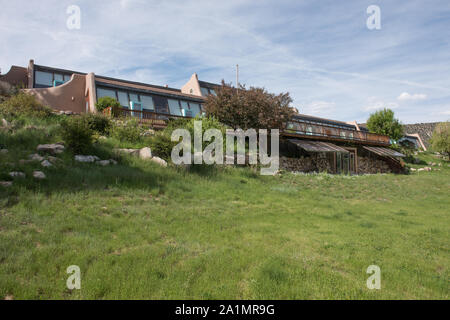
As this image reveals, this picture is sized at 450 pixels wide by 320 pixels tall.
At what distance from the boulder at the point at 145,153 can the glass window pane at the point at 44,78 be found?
52.3 ft

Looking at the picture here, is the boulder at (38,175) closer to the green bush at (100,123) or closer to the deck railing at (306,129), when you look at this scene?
the green bush at (100,123)

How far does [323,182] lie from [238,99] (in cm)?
690

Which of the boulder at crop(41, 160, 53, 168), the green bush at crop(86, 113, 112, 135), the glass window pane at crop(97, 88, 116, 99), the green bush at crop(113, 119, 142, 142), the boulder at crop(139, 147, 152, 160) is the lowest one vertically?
the boulder at crop(41, 160, 53, 168)

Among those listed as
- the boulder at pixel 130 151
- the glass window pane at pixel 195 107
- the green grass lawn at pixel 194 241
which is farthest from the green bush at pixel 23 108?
the glass window pane at pixel 195 107

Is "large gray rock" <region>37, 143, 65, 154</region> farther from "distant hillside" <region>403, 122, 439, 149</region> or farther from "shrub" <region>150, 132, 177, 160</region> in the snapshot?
"distant hillside" <region>403, 122, 439, 149</region>

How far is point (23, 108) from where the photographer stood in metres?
12.1

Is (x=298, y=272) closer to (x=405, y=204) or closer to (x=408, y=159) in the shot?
(x=405, y=204)

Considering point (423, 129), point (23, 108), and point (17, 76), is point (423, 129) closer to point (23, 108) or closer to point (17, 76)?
point (23, 108)

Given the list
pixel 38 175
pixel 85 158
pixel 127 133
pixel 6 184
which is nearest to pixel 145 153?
pixel 127 133

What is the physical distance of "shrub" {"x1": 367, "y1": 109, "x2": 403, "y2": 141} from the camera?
3450 centimetres

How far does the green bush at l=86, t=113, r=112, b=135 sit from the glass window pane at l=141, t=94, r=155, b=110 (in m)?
7.42

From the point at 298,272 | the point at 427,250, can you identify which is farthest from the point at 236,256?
the point at 427,250

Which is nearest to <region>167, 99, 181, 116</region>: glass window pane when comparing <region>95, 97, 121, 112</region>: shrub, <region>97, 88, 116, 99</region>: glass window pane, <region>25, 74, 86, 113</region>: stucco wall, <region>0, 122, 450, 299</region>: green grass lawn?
<region>97, 88, 116, 99</region>: glass window pane
